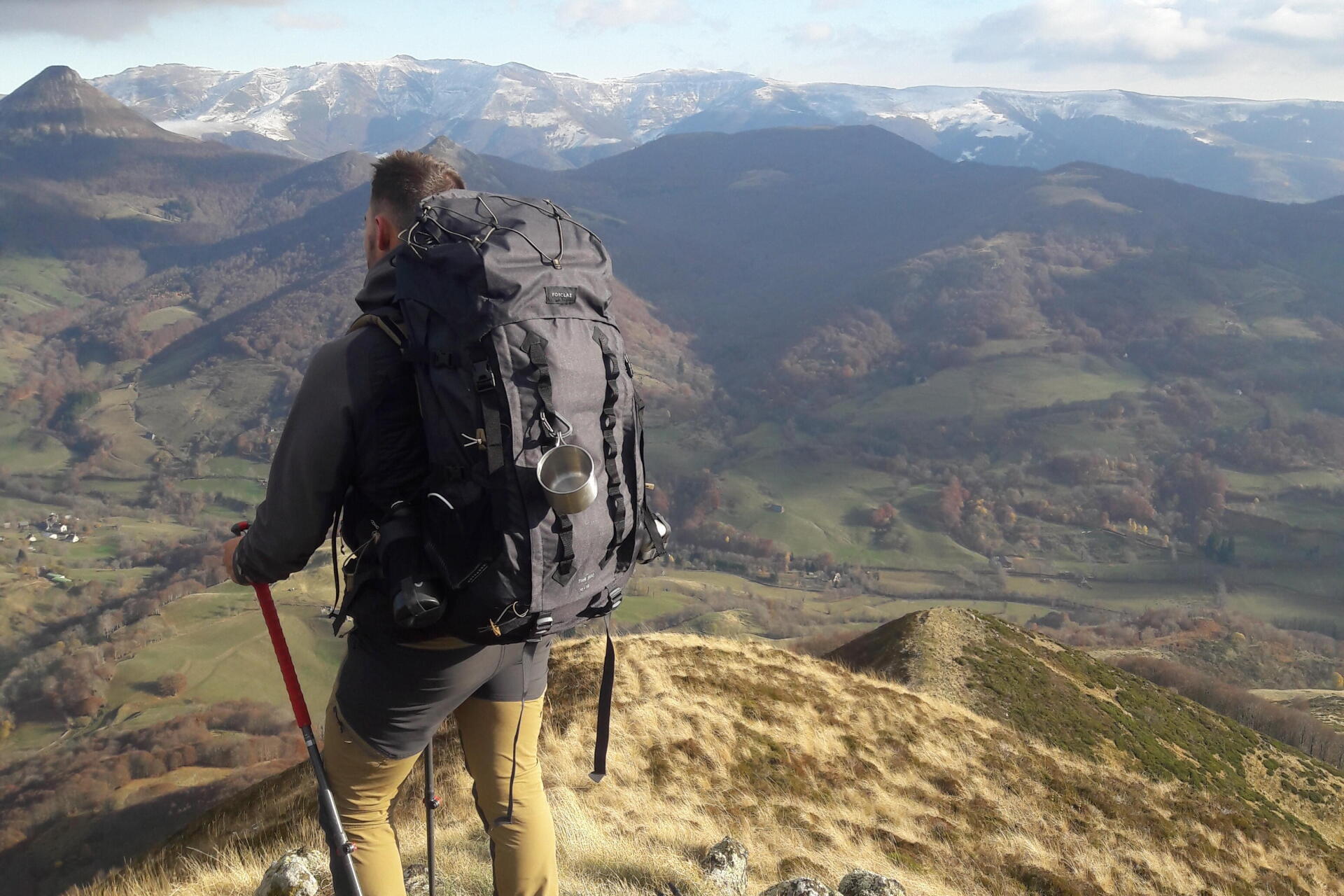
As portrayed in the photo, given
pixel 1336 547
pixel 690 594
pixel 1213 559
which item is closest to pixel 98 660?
pixel 690 594

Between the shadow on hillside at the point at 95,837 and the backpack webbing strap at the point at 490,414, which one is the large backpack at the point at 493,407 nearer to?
the backpack webbing strap at the point at 490,414

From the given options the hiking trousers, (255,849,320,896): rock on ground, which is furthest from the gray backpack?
(255,849,320,896): rock on ground

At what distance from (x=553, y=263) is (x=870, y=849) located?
355 inches

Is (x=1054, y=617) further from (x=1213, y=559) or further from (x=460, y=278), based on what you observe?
(x=460, y=278)

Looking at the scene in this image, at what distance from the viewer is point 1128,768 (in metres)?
24.3

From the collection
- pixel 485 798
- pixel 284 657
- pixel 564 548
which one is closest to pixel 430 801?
pixel 485 798

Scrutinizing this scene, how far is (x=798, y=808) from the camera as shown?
11422 mm

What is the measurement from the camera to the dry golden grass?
25.5ft

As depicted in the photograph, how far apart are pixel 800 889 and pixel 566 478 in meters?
4.46

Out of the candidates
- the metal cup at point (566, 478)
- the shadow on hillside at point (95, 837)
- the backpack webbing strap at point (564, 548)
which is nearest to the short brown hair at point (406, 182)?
the metal cup at point (566, 478)

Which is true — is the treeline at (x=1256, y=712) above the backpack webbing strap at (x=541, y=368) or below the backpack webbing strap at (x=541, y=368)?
below

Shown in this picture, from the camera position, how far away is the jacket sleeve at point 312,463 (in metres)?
3.38

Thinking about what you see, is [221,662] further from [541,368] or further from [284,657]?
[541,368]

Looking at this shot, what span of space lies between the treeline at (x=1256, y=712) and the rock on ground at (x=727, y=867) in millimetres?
46869
